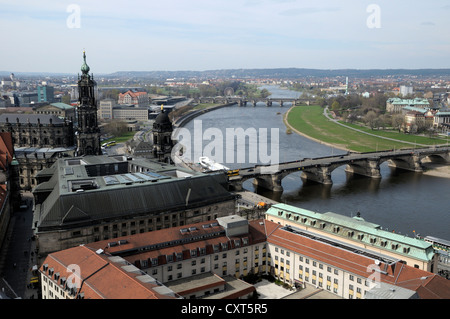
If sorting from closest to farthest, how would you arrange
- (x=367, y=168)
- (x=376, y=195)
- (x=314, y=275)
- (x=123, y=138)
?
(x=314, y=275) → (x=376, y=195) → (x=367, y=168) → (x=123, y=138)

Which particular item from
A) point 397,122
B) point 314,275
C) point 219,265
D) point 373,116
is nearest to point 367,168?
point 314,275

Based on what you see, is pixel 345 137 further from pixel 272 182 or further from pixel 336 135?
pixel 272 182

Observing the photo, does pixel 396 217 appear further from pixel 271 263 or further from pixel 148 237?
pixel 148 237

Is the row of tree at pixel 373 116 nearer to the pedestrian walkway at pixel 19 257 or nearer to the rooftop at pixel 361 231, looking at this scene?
the rooftop at pixel 361 231

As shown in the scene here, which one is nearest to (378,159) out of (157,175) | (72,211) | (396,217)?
(396,217)

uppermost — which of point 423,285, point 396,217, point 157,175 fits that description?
point 157,175

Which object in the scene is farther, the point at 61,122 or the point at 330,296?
the point at 61,122

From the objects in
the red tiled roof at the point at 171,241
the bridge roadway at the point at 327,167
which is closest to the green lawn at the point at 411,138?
the bridge roadway at the point at 327,167
